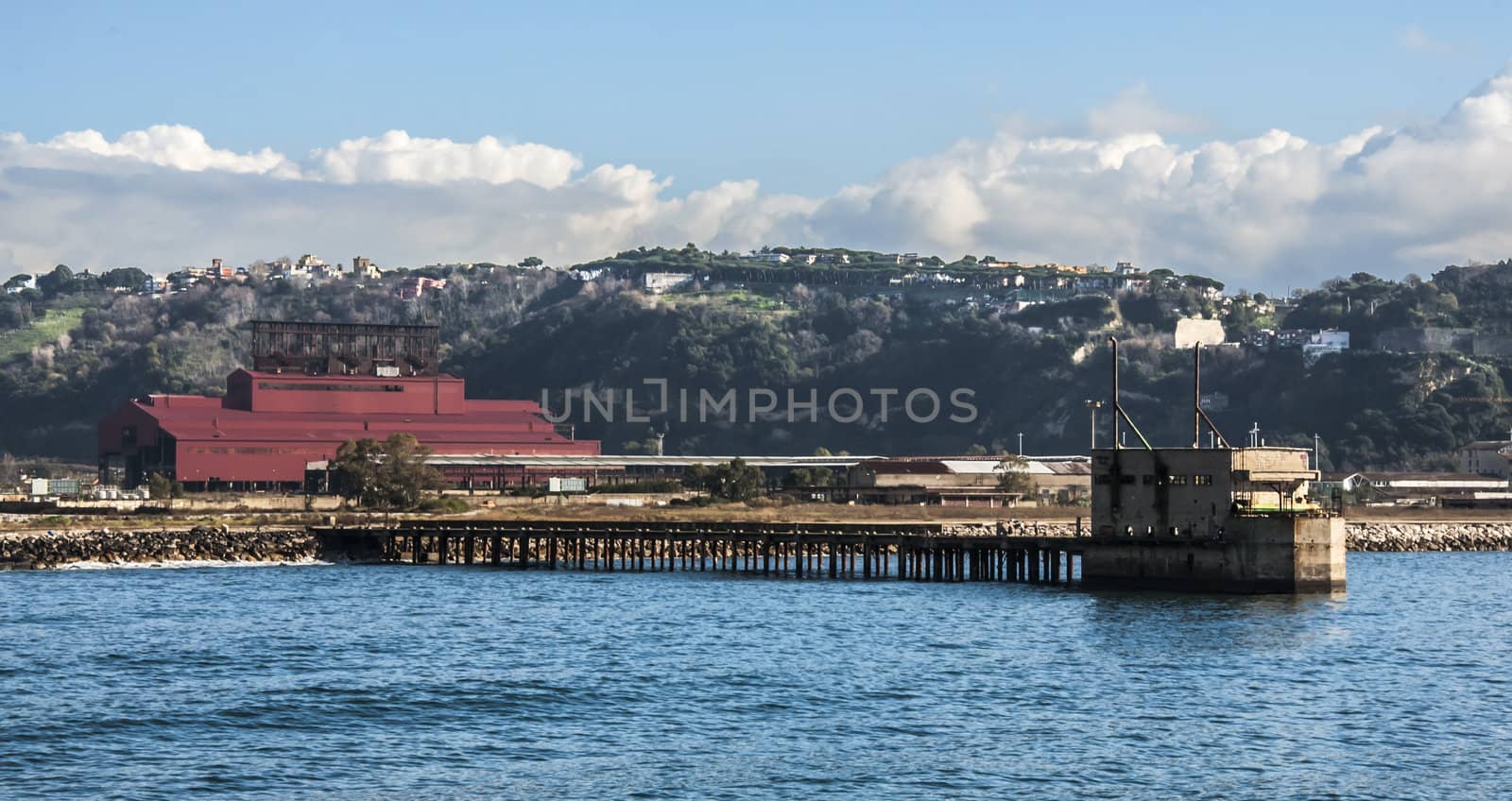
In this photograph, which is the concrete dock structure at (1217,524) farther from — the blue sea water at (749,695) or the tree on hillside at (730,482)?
the tree on hillside at (730,482)

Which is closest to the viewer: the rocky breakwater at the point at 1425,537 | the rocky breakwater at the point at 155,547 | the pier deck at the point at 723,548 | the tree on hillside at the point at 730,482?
the pier deck at the point at 723,548

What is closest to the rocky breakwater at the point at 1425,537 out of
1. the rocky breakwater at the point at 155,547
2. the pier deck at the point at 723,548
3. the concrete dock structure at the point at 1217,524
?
the pier deck at the point at 723,548

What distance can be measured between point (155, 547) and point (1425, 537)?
86.5 m

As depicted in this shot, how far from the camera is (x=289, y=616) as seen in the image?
8119cm

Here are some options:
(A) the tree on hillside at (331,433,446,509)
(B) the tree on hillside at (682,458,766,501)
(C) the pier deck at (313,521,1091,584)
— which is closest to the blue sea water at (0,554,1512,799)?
(C) the pier deck at (313,521,1091,584)

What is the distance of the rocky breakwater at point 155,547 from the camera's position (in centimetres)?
10606

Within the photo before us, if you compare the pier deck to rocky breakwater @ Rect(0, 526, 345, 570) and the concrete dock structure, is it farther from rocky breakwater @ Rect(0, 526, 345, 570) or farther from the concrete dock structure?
the concrete dock structure

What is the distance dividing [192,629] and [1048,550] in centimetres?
3814

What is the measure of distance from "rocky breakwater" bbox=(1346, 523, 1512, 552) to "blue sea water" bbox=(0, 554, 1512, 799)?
47664mm

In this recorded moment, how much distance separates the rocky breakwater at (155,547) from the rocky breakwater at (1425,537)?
7046cm

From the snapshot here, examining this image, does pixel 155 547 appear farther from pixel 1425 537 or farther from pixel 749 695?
pixel 1425 537

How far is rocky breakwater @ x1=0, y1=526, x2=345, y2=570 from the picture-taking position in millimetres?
106062

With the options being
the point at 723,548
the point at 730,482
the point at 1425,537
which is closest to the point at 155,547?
the point at 723,548

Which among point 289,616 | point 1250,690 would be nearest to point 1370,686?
point 1250,690
